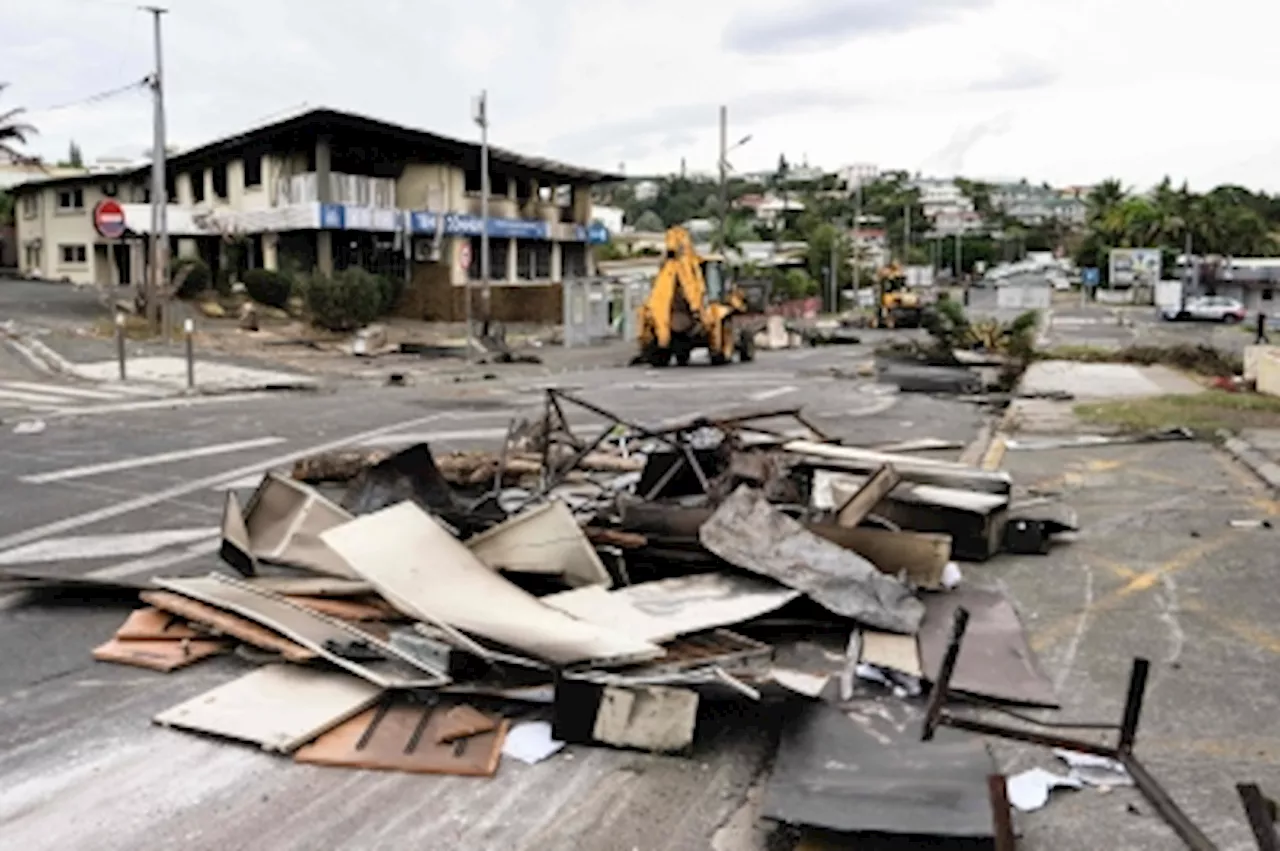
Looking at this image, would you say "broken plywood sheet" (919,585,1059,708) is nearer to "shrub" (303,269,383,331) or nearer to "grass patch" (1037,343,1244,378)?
"grass patch" (1037,343,1244,378)

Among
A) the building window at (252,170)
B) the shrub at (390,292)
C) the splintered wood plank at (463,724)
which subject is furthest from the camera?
the building window at (252,170)

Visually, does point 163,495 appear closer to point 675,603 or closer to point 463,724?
point 675,603

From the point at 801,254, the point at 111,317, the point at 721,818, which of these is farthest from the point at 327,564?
the point at 801,254

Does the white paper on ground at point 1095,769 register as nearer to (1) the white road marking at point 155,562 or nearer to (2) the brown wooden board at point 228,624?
(2) the brown wooden board at point 228,624

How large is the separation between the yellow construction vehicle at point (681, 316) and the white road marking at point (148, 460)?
48.4 ft

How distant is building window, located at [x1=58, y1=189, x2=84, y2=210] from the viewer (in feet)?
161

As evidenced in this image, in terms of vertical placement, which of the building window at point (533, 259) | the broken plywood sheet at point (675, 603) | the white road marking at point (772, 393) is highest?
the building window at point (533, 259)

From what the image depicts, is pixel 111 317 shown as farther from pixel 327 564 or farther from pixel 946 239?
pixel 946 239

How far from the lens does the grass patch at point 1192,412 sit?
14305 mm

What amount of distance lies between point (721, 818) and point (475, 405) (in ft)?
46.2

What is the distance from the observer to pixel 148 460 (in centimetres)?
1207

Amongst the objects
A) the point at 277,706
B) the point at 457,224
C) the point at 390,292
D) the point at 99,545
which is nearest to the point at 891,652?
the point at 277,706

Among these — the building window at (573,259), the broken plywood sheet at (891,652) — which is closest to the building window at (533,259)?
the building window at (573,259)

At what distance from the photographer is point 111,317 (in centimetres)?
3234
